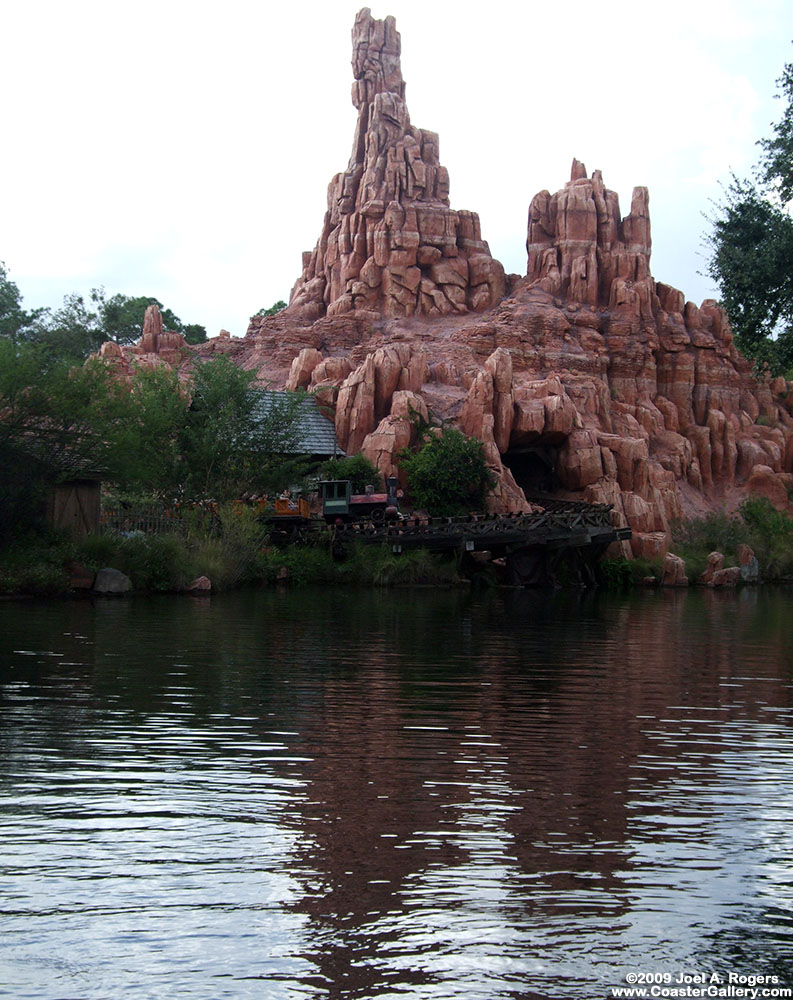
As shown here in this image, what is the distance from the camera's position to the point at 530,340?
2382 inches

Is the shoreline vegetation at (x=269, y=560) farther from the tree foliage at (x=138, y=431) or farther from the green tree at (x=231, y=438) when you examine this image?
the green tree at (x=231, y=438)

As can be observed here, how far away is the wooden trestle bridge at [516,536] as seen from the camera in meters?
42.5

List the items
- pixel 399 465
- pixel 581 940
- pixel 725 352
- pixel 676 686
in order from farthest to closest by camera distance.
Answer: pixel 725 352 < pixel 399 465 < pixel 676 686 < pixel 581 940

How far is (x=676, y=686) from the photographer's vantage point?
15203 mm

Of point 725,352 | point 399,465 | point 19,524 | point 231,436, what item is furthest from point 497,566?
point 725,352

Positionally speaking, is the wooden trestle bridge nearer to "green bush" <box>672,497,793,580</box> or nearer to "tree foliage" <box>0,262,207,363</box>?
"green bush" <box>672,497,793,580</box>

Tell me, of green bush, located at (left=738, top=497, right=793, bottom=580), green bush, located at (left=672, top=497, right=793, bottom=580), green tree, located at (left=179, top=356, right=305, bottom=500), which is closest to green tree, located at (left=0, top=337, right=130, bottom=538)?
green tree, located at (left=179, top=356, right=305, bottom=500)

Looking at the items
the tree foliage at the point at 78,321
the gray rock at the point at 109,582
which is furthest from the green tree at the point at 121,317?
the gray rock at the point at 109,582

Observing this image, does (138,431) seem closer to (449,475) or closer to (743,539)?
(449,475)

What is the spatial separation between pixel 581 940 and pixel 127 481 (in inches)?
1144

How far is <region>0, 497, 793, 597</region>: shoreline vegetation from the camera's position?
2961cm

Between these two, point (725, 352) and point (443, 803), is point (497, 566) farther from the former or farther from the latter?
point (443, 803)

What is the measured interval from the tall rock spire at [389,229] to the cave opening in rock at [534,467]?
1291cm

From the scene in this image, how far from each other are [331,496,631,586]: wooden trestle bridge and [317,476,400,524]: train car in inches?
38.7
